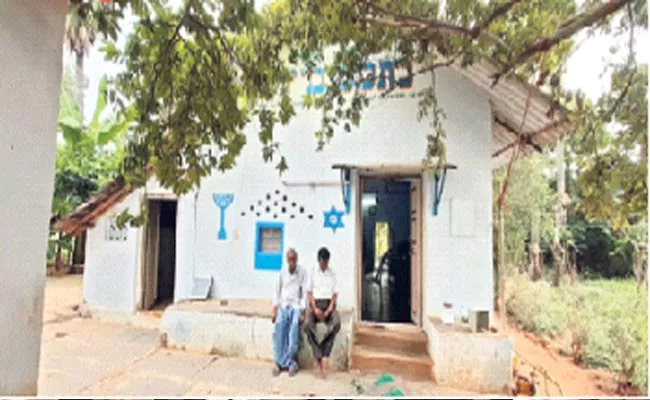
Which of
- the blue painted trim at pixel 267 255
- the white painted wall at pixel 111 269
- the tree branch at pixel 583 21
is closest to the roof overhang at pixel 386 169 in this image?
the blue painted trim at pixel 267 255

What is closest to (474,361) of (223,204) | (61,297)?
(223,204)

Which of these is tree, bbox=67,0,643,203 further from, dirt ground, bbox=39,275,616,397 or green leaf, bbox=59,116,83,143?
green leaf, bbox=59,116,83,143

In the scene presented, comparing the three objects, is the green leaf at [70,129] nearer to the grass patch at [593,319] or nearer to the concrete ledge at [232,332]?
the concrete ledge at [232,332]

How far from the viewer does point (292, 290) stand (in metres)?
5.27

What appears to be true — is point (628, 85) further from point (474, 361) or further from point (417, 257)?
point (417, 257)

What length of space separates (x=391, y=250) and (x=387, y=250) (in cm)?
36

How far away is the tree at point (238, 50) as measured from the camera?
8.00 feet

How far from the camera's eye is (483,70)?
17.4ft

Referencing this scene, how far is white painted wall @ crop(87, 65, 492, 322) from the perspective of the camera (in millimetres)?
5828

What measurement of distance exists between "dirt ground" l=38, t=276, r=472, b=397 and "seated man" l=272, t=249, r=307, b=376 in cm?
21

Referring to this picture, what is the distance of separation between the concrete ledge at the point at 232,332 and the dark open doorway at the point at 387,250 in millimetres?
1627

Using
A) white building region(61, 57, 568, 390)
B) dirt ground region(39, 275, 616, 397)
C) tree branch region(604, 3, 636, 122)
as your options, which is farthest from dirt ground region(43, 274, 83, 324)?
tree branch region(604, 3, 636, 122)

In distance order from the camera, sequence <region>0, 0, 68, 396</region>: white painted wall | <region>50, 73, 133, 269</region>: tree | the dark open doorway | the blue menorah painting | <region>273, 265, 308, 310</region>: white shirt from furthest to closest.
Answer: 1. <region>50, 73, 133, 269</region>: tree
2. the dark open doorway
3. the blue menorah painting
4. <region>273, 265, 308, 310</region>: white shirt
5. <region>0, 0, 68, 396</region>: white painted wall

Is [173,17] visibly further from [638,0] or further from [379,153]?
[379,153]
